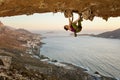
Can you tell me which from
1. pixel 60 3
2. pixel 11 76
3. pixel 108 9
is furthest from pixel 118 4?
pixel 11 76

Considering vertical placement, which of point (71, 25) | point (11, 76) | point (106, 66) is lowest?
point (106, 66)

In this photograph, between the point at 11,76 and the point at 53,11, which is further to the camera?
the point at 11,76

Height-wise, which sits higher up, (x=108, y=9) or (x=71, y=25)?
(x=108, y=9)

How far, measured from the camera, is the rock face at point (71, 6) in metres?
9.61

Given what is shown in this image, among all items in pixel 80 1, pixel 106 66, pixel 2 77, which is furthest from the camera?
pixel 106 66

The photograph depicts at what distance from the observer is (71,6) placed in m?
10.1

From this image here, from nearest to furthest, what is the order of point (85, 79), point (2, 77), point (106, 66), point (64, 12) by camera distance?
point (64, 12)
point (2, 77)
point (85, 79)
point (106, 66)

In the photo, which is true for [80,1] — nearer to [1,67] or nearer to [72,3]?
[72,3]

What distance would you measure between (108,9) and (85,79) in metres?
59.8

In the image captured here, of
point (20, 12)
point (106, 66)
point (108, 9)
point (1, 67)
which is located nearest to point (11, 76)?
point (1, 67)

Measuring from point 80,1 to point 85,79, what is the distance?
61.0 metres

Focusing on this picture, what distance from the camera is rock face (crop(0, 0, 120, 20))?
378 inches

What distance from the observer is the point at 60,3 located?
9.91 m

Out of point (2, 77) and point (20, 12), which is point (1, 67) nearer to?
point (2, 77)
